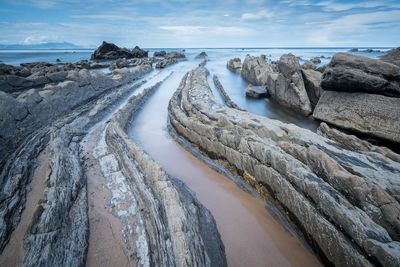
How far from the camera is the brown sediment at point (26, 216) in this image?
4633mm

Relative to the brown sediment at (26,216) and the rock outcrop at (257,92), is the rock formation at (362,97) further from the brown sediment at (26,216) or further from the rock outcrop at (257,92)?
the brown sediment at (26,216)

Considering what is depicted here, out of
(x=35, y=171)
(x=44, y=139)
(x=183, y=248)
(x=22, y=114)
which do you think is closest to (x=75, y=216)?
(x=183, y=248)

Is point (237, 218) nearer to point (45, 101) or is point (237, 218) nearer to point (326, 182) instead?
point (326, 182)

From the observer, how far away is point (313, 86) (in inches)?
621

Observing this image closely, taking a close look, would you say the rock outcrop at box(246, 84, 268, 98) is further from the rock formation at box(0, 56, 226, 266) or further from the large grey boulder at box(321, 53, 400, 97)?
the rock formation at box(0, 56, 226, 266)

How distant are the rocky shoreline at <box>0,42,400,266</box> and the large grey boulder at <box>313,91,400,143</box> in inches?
1.5

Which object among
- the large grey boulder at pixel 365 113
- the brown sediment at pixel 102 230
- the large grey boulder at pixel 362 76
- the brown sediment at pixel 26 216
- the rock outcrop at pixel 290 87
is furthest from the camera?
the rock outcrop at pixel 290 87

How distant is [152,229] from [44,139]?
7828 mm

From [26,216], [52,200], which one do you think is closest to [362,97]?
[52,200]

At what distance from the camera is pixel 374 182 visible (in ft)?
16.8

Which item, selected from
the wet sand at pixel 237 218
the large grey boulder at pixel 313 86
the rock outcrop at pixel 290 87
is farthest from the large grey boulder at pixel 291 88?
the wet sand at pixel 237 218

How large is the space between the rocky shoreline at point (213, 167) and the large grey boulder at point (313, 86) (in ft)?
9.19

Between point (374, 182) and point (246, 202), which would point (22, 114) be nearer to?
point (246, 202)

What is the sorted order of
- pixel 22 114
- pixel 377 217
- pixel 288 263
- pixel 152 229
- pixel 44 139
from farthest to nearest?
1. pixel 22 114
2. pixel 44 139
3. pixel 152 229
4. pixel 288 263
5. pixel 377 217
